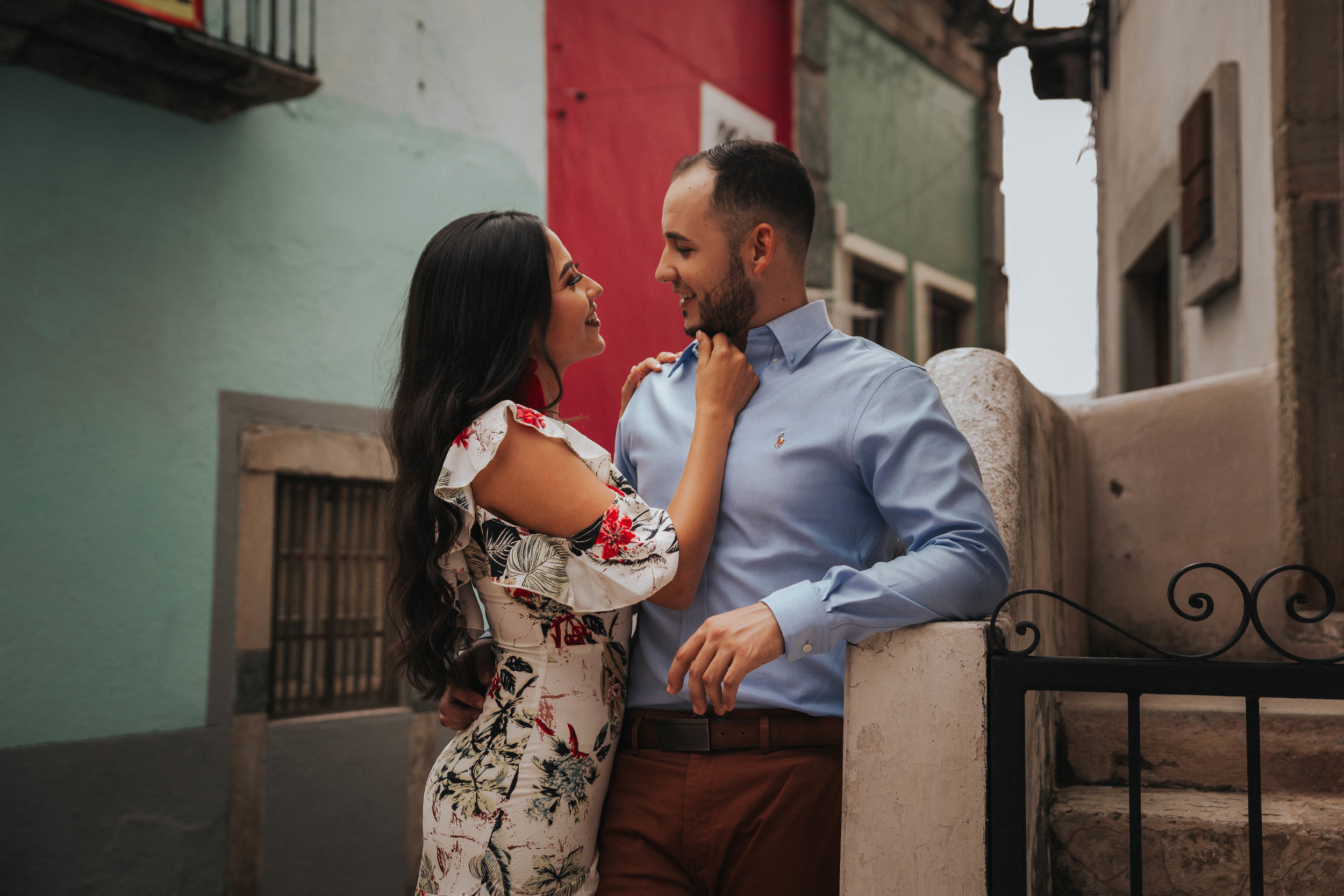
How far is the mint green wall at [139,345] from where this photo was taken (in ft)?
16.7

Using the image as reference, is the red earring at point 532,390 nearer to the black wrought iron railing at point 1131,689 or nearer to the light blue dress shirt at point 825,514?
the light blue dress shirt at point 825,514

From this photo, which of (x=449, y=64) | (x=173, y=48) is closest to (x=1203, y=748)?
(x=173, y=48)

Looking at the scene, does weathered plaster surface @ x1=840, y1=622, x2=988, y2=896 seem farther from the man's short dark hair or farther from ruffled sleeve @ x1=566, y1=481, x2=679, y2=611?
the man's short dark hair

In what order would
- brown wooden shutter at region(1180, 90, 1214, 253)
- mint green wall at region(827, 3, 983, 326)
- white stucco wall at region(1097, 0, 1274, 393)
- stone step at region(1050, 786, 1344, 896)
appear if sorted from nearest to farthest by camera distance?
stone step at region(1050, 786, 1344, 896), white stucco wall at region(1097, 0, 1274, 393), brown wooden shutter at region(1180, 90, 1214, 253), mint green wall at region(827, 3, 983, 326)

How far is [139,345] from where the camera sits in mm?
5469

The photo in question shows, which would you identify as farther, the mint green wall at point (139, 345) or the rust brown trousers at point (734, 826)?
the mint green wall at point (139, 345)

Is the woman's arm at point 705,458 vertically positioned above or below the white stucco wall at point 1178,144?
below

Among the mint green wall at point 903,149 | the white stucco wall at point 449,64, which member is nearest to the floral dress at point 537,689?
the white stucco wall at point 449,64

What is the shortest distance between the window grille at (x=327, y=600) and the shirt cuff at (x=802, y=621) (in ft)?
15.1

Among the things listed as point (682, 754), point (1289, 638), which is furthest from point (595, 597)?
point (1289, 638)

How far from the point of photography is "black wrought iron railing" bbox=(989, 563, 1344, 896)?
5.81 feet

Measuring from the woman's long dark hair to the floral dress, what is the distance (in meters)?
0.06

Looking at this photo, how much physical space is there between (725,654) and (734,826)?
34cm

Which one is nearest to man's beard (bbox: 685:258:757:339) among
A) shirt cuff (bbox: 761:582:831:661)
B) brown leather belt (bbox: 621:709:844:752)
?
shirt cuff (bbox: 761:582:831:661)
